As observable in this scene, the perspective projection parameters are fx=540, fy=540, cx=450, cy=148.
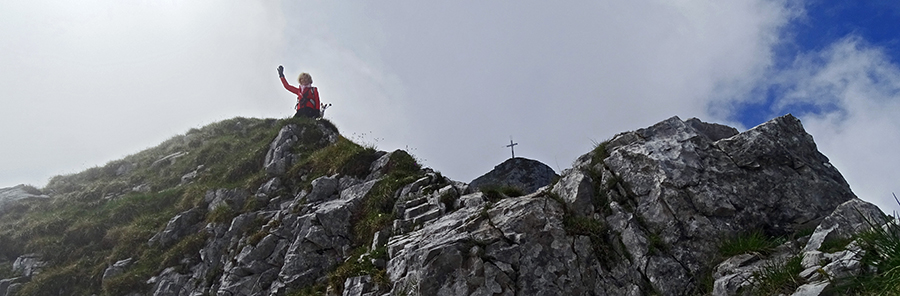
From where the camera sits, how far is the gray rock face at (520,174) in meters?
23.4

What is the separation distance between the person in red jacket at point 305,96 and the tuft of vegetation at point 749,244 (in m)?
18.5

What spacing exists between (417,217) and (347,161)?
16.4 ft

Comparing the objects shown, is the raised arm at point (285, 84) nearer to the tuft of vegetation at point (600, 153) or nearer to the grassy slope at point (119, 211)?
the grassy slope at point (119, 211)

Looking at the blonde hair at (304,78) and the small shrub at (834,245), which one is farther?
the blonde hair at (304,78)

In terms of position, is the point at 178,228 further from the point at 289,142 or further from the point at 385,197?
the point at 385,197

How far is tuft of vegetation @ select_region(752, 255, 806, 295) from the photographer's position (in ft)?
28.4

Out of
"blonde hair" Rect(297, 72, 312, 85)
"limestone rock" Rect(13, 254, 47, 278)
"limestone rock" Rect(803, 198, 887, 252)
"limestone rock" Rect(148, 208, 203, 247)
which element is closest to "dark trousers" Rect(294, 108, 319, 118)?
"blonde hair" Rect(297, 72, 312, 85)

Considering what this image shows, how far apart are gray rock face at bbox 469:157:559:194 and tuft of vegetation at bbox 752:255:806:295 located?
1400 centimetres

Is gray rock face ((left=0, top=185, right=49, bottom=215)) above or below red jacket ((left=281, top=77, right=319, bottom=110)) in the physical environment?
below

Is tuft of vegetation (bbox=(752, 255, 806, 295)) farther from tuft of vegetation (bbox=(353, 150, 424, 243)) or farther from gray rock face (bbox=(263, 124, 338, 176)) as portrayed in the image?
gray rock face (bbox=(263, 124, 338, 176))

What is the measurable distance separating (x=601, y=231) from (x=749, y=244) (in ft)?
9.31

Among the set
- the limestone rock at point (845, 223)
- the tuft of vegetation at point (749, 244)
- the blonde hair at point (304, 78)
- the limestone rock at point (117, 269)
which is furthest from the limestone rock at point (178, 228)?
the limestone rock at point (845, 223)

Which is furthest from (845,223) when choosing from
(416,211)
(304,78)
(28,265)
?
(28,265)

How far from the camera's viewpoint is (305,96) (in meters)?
24.8
